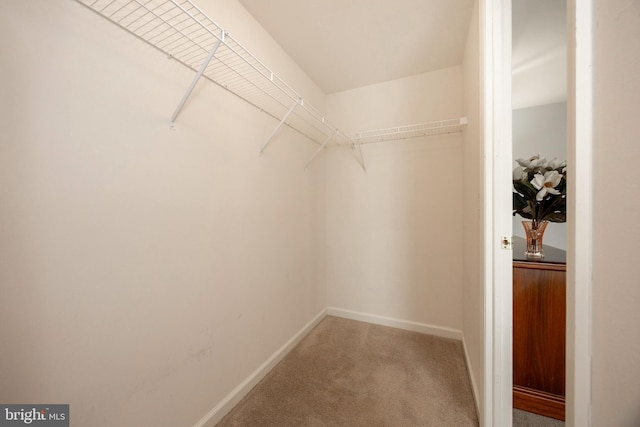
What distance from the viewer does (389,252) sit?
2.23 metres

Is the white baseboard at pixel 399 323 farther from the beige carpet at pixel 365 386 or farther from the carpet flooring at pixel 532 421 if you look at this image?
the carpet flooring at pixel 532 421

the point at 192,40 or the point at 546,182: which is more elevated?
the point at 192,40

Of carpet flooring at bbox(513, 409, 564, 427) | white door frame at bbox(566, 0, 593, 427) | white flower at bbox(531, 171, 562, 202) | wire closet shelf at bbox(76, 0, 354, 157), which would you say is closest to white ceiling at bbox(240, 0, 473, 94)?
wire closet shelf at bbox(76, 0, 354, 157)

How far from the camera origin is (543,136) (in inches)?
93.6

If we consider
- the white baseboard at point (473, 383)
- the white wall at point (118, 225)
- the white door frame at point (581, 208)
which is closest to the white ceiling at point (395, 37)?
the white wall at point (118, 225)

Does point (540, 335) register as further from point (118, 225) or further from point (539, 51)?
point (118, 225)

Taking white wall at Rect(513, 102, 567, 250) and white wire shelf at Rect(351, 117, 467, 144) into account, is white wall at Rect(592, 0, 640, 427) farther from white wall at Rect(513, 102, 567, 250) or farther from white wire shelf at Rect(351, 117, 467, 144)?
white wall at Rect(513, 102, 567, 250)

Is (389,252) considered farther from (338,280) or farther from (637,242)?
(637,242)

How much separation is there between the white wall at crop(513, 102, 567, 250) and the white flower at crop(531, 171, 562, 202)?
1331 millimetres

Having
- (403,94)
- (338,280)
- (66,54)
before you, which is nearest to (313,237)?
(338,280)

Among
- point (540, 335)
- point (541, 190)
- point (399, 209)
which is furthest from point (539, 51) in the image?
point (540, 335)

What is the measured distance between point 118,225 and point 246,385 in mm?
1248

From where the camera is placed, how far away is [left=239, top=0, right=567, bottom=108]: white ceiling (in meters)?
1.39

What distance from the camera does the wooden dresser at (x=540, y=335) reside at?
1.22 m
